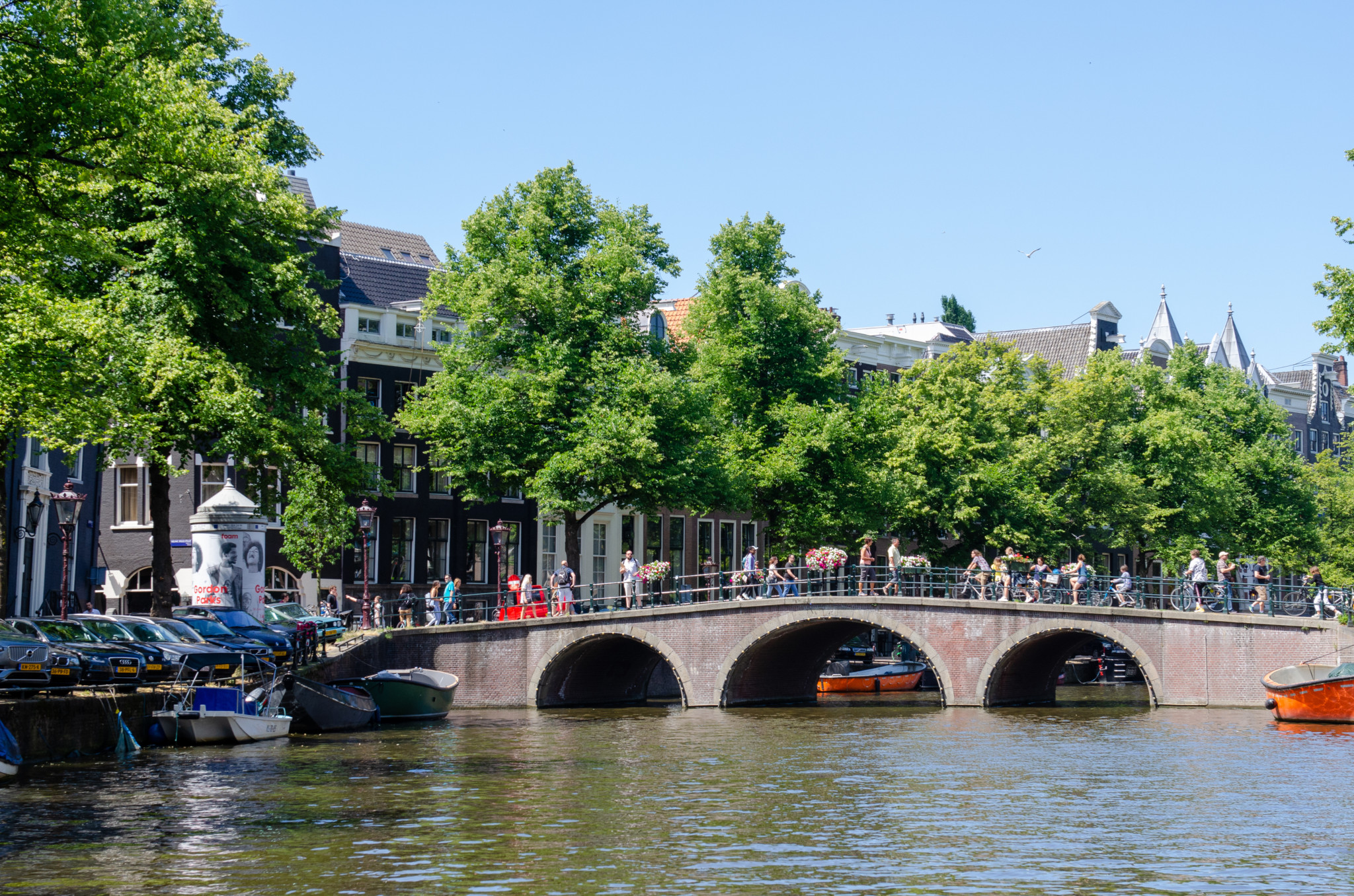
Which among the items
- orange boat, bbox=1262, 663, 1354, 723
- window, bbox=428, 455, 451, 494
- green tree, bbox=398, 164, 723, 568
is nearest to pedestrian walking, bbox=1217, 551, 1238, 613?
orange boat, bbox=1262, 663, 1354, 723

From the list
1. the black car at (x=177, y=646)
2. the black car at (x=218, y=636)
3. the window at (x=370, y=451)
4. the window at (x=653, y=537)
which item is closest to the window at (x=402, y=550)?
the window at (x=370, y=451)

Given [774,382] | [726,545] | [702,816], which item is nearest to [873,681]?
[774,382]

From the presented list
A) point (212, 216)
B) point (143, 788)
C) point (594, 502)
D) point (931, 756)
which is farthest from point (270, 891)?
point (594, 502)

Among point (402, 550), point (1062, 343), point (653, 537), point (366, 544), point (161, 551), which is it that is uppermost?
point (1062, 343)

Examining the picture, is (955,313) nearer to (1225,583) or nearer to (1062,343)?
(1062,343)

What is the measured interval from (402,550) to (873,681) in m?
15.6

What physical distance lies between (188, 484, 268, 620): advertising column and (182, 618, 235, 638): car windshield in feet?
10.1

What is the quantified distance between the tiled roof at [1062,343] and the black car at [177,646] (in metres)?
53.4

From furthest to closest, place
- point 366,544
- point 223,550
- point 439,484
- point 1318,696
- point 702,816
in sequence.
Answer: point 439,484 < point 366,544 < point 223,550 < point 1318,696 < point 702,816

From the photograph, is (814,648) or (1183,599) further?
(814,648)

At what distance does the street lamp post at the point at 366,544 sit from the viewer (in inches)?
1642

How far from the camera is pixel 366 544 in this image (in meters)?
43.1

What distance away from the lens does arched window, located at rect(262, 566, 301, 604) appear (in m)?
48.6

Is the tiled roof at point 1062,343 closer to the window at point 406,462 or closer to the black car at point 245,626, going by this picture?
the window at point 406,462
